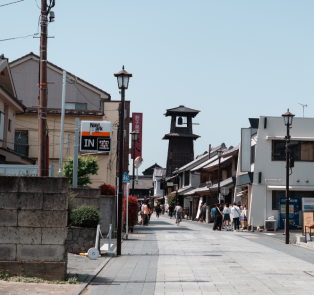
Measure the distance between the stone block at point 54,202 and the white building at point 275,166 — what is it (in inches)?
934

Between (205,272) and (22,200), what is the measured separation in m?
4.56

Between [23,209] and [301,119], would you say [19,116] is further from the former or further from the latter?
[23,209]

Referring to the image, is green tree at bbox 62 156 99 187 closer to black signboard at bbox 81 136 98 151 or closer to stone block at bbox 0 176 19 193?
black signboard at bbox 81 136 98 151

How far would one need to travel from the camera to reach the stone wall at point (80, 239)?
14.4 m

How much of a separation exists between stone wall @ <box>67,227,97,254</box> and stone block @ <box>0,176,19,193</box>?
5.39 meters

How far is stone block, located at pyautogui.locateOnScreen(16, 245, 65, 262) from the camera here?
9375mm

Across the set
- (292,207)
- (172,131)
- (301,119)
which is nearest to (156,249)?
(292,207)

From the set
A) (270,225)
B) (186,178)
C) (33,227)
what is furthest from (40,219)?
(186,178)

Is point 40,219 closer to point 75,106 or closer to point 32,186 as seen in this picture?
point 32,186

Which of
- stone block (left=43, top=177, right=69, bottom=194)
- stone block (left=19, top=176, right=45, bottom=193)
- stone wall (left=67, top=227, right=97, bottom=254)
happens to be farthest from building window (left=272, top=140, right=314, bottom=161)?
stone block (left=19, top=176, right=45, bottom=193)

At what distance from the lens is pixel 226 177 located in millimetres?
46906

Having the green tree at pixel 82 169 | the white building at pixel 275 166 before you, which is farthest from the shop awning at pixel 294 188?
the green tree at pixel 82 169

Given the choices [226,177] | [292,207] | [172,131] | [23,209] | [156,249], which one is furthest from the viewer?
[172,131]

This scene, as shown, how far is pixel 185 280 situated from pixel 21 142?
2918cm
